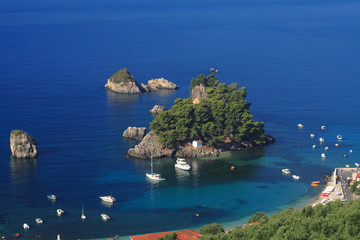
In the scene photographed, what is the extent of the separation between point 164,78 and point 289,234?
123719 mm

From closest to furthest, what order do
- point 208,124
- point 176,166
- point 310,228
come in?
point 310,228
point 176,166
point 208,124

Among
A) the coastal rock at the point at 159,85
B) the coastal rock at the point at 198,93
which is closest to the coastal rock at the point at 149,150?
the coastal rock at the point at 198,93

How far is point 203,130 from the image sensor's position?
120188 millimetres

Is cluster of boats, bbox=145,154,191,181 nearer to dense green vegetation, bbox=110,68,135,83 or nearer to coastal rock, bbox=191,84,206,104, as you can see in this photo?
coastal rock, bbox=191,84,206,104

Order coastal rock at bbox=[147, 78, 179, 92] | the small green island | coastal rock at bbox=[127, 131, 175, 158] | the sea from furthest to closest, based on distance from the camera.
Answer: coastal rock at bbox=[147, 78, 179, 92] → the small green island → coastal rock at bbox=[127, 131, 175, 158] → the sea

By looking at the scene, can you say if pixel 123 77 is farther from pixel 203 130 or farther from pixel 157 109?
pixel 203 130

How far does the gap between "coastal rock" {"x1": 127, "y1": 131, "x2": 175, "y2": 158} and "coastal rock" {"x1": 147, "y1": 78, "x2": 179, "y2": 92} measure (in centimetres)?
5510

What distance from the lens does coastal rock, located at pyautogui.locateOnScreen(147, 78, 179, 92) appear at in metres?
174

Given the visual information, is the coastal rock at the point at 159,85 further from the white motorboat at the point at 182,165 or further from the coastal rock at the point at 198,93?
the white motorboat at the point at 182,165

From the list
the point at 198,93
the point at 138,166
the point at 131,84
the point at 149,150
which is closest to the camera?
the point at 138,166

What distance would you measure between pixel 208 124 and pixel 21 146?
35.5m

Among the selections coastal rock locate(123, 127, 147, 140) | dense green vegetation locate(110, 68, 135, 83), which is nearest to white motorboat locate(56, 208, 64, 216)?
coastal rock locate(123, 127, 147, 140)

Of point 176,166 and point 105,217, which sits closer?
point 105,217

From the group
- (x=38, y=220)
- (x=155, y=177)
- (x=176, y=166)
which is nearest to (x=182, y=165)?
(x=176, y=166)
